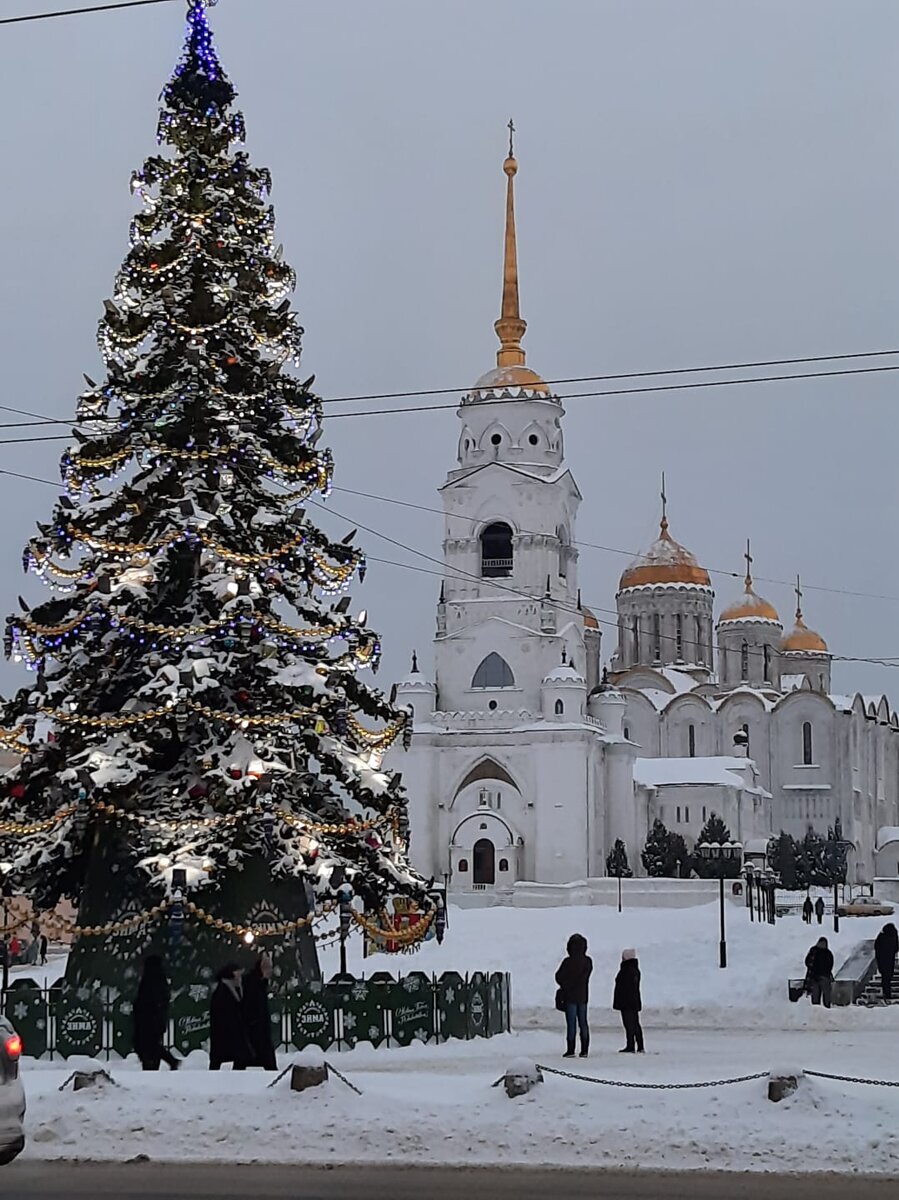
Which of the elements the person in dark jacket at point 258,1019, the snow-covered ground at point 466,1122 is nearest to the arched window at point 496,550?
the snow-covered ground at point 466,1122

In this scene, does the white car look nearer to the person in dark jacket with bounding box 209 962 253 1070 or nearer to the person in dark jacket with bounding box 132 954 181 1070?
the person in dark jacket with bounding box 209 962 253 1070

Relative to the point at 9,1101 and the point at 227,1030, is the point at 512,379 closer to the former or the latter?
the point at 227,1030

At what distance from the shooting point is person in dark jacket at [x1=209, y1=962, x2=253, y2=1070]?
1639 cm

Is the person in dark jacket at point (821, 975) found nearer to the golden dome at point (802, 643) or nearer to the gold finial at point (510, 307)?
the gold finial at point (510, 307)

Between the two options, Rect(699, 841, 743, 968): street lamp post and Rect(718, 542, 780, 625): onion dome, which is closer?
Rect(699, 841, 743, 968): street lamp post

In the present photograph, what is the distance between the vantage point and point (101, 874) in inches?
786

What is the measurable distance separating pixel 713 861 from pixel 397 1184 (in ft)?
192

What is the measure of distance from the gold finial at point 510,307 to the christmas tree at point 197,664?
5551cm

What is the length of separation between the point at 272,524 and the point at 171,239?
3947 mm

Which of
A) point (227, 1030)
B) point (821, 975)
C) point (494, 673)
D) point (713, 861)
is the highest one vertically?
point (494, 673)

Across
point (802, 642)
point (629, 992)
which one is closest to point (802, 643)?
point (802, 642)

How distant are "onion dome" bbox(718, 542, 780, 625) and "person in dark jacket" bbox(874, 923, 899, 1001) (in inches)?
2620

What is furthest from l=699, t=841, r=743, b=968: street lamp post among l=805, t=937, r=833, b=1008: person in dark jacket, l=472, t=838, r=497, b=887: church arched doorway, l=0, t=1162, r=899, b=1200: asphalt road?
l=0, t=1162, r=899, b=1200: asphalt road

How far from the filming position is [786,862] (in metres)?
78.3
